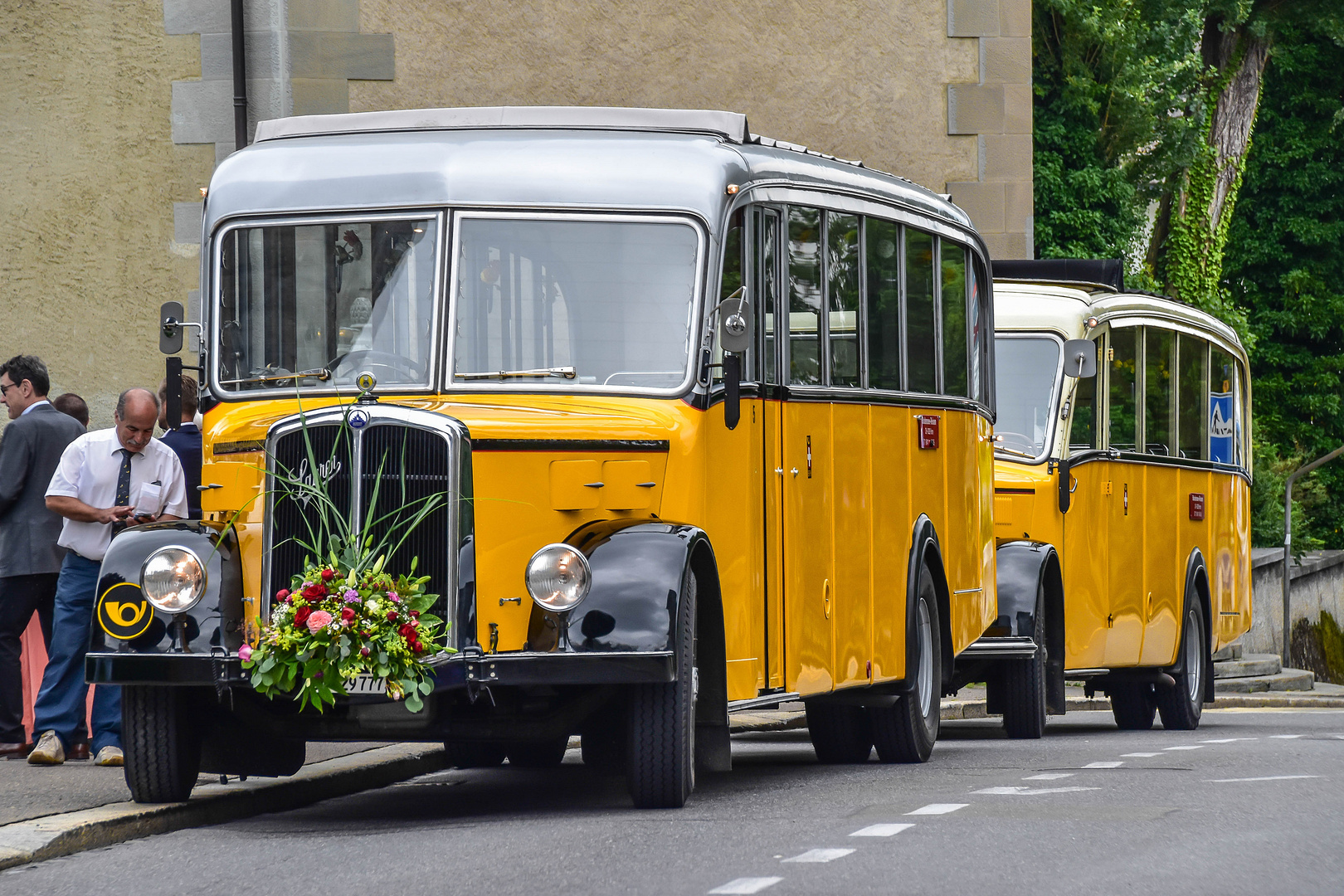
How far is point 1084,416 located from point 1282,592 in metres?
22.0

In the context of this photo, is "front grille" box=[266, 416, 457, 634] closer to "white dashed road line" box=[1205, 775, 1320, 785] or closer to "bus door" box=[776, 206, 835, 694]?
"bus door" box=[776, 206, 835, 694]

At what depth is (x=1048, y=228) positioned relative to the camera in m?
31.8

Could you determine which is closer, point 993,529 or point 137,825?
point 137,825

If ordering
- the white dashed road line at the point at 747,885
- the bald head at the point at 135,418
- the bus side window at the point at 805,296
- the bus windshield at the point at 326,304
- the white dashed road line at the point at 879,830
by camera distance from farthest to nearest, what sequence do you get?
the bald head at the point at 135,418
the bus side window at the point at 805,296
the bus windshield at the point at 326,304
the white dashed road line at the point at 879,830
the white dashed road line at the point at 747,885

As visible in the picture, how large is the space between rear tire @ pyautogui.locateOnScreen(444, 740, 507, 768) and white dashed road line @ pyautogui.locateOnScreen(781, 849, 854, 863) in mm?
3833

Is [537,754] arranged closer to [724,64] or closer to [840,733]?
[840,733]

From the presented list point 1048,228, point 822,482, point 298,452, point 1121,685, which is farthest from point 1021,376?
point 1048,228

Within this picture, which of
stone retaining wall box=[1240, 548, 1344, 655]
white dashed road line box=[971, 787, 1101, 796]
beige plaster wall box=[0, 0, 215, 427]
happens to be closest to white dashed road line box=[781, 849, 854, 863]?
white dashed road line box=[971, 787, 1101, 796]

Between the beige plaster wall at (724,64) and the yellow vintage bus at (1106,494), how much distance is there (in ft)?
10.4

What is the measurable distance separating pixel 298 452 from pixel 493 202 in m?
1.47

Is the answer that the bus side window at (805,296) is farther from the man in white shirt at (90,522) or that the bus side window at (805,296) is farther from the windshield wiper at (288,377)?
the man in white shirt at (90,522)

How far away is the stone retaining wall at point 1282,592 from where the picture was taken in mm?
35094

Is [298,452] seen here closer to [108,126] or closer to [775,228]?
[775,228]

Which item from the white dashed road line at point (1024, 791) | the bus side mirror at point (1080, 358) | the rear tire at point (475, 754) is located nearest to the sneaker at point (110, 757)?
the rear tire at point (475, 754)
